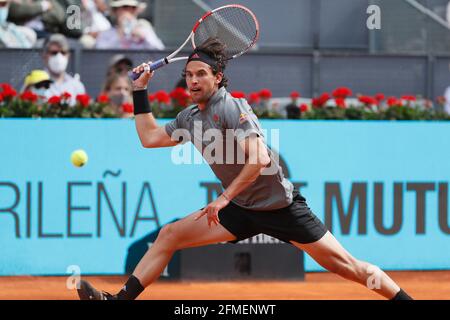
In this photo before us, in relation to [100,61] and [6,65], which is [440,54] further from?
[6,65]

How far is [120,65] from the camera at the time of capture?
11000 millimetres

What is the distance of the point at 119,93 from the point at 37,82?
0.88 m

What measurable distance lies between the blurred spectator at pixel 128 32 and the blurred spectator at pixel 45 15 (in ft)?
1.18

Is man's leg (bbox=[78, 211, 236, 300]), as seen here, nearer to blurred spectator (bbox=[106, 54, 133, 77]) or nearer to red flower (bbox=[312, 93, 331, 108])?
red flower (bbox=[312, 93, 331, 108])

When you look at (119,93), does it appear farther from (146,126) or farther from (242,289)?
(146,126)

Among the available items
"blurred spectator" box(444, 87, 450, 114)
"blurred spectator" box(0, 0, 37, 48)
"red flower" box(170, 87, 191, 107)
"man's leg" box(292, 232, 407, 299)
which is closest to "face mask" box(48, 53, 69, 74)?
"blurred spectator" box(0, 0, 37, 48)

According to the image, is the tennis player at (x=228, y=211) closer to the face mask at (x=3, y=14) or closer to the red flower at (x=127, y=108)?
the red flower at (x=127, y=108)

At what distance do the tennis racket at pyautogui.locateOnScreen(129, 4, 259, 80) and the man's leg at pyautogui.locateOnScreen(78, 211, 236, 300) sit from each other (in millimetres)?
1131

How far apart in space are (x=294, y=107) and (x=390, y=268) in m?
1.88

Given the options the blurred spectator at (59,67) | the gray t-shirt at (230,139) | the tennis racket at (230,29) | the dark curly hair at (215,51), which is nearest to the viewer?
the gray t-shirt at (230,139)

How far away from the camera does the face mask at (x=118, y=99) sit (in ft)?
34.0

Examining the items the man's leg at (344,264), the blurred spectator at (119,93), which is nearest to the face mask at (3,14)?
the blurred spectator at (119,93)

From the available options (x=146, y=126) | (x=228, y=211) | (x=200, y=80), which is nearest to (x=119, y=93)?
(x=146, y=126)
